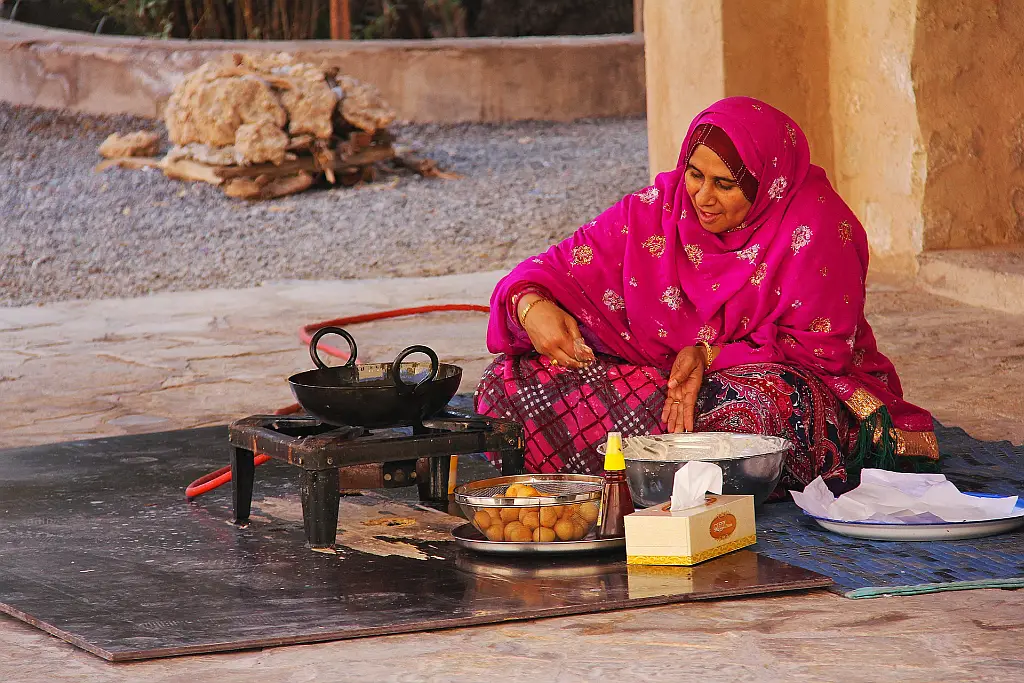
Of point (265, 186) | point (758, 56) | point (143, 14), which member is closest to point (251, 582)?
point (758, 56)

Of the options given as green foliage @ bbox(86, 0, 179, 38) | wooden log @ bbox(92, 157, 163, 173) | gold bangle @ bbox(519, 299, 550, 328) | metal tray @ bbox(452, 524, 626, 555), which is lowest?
metal tray @ bbox(452, 524, 626, 555)

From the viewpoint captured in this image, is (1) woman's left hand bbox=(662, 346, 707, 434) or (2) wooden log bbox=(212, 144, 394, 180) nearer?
(1) woman's left hand bbox=(662, 346, 707, 434)

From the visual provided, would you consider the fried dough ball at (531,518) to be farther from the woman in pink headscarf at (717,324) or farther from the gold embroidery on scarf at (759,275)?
the gold embroidery on scarf at (759,275)

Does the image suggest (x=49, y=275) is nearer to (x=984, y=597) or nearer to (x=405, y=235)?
(x=405, y=235)

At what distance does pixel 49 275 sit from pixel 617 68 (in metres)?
5.57

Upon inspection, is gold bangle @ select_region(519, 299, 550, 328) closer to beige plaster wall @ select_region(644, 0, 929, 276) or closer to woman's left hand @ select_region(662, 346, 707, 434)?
woman's left hand @ select_region(662, 346, 707, 434)

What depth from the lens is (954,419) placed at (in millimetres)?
3961

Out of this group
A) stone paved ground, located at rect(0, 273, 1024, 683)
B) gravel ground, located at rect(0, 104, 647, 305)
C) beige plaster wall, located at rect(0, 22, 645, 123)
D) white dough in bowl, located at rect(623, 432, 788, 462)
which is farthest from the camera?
beige plaster wall, located at rect(0, 22, 645, 123)

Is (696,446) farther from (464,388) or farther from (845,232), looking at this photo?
(464,388)

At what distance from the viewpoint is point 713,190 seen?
10.8 feet

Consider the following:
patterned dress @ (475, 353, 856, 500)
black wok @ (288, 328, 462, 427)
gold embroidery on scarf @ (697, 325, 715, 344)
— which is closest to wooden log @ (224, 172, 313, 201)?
patterned dress @ (475, 353, 856, 500)

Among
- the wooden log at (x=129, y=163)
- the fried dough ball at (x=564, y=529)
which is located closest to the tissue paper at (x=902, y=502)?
the fried dough ball at (x=564, y=529)

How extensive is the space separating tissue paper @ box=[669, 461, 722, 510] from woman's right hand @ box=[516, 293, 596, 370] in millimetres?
697

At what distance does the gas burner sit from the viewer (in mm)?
2787
